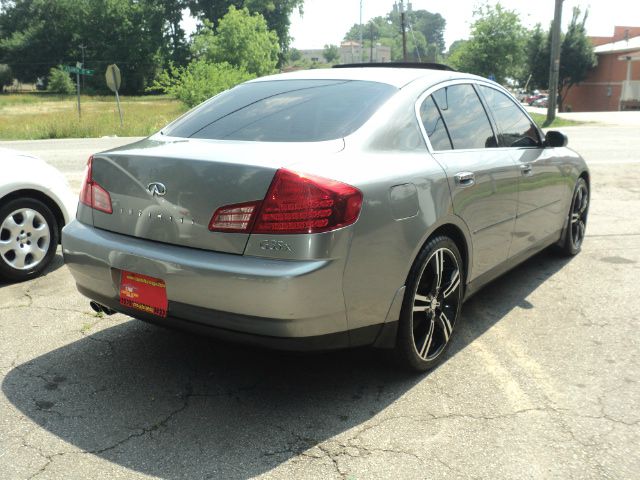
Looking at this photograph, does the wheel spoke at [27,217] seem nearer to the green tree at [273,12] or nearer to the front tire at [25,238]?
the front tire at [25,238]

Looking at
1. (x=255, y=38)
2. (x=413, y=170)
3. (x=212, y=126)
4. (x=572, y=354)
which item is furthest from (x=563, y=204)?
(x=255, y=38)

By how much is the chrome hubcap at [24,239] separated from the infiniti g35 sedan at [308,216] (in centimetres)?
176

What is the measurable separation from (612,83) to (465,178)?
6143 cm

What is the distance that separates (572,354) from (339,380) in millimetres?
1412

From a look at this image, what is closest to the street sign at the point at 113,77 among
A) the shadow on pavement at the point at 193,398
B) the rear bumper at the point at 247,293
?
the shadow on pavement at the point at 193,398

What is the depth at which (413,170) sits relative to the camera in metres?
3.09

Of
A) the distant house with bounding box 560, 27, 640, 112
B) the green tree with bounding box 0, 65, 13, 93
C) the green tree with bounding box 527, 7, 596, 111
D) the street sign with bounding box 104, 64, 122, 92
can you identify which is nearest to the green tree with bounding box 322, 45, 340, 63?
the green tree with bounding box 0, 65, 13, 93

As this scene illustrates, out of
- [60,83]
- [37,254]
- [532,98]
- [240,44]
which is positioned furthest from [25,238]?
[532,98]

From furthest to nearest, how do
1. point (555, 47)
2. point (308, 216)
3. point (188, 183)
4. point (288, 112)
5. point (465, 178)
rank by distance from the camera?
point (555, 47)
point (465, 178)
point (288, 112)
point (188, 183)
point (308, 216)

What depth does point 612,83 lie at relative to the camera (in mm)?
57312

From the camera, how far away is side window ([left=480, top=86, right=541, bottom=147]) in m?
4.25

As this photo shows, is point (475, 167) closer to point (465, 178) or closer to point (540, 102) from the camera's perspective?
point (465, 178)

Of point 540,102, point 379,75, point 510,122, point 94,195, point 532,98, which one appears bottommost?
point 540,102

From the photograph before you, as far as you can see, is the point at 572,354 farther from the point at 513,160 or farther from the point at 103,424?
the point at 103,424
